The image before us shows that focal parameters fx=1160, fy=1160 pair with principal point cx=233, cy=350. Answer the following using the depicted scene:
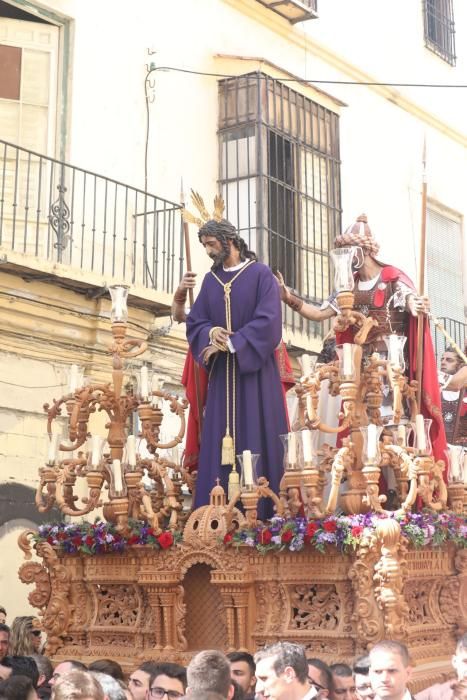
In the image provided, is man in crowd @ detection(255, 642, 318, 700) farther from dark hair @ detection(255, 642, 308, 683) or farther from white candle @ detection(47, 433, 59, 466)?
white candle @ detection(47, 433, 59, 466)

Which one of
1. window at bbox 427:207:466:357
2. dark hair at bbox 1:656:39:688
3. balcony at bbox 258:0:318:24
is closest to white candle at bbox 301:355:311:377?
dark hair at bbox 1:656:39:688

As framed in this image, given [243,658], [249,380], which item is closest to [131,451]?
[249,380]

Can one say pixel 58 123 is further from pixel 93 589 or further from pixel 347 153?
pixel 93 589

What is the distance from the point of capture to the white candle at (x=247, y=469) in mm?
5691

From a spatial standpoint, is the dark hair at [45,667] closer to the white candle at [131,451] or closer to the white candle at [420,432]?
the white candle at [131,451]

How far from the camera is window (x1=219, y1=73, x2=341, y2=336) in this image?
12211mm

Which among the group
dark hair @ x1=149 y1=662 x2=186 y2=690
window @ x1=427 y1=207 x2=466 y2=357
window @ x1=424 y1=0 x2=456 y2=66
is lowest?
dark hair @ x1=149 y1=662 x2=186 y2=690

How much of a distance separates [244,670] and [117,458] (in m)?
1.57

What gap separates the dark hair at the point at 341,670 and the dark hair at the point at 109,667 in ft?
3.35

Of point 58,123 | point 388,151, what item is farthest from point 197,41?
point 388,151

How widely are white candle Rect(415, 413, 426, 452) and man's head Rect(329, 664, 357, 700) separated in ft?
3.85

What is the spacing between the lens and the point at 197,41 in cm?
1241

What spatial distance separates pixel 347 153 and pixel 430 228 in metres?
1.67

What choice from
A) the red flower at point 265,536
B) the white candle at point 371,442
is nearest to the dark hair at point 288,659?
the red flower at point 265,536
